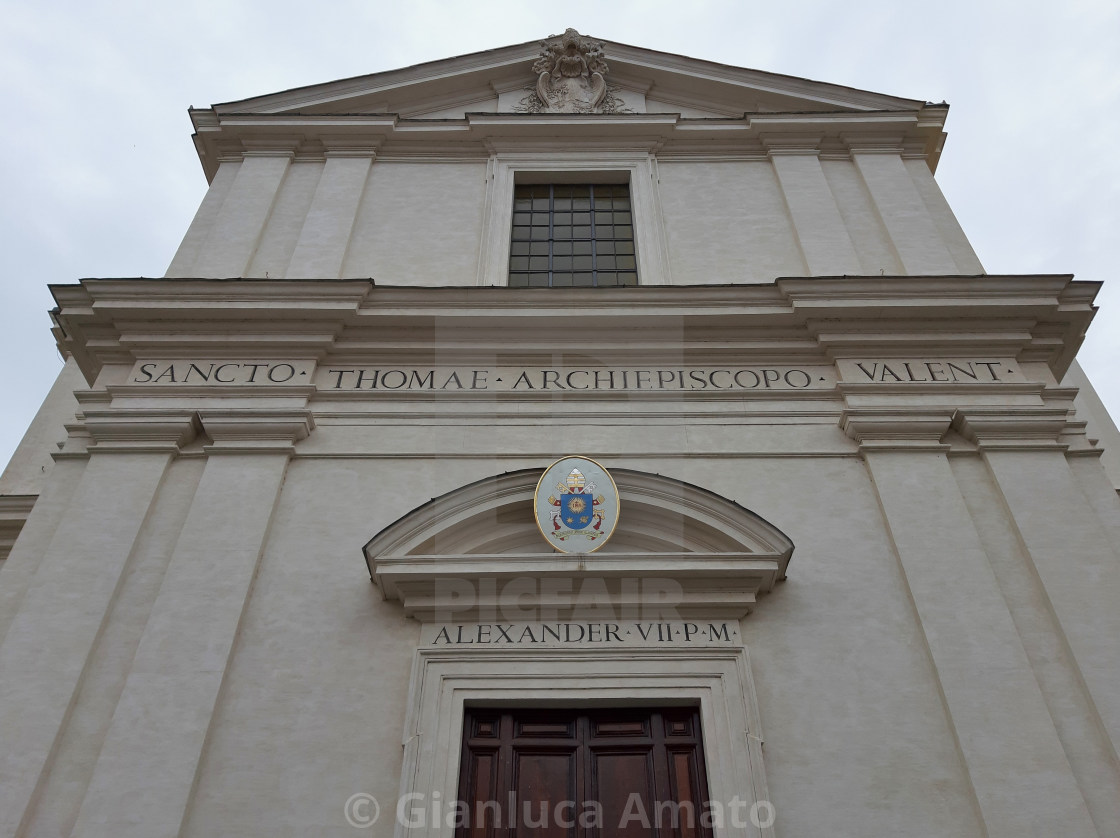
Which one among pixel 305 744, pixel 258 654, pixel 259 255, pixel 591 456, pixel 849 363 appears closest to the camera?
pixel 305 744

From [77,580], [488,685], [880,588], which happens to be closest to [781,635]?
[880,588]

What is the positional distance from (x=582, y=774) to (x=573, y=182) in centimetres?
771

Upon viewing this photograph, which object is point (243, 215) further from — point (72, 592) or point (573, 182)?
point (72, 592)

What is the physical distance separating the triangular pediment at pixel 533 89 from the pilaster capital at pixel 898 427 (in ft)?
17.4

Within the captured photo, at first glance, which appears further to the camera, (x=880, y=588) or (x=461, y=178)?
(x=461, y=178)

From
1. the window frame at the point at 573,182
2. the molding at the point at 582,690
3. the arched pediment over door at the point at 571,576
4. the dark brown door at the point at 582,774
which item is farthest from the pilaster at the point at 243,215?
the dark brown door at the point at 582,774

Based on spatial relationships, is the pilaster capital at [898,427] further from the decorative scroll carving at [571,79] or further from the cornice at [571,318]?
the decorative scroll carving at [571,79]

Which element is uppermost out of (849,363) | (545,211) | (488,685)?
(545,211)

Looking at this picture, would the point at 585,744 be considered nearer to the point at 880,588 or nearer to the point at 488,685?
the point at 488,685

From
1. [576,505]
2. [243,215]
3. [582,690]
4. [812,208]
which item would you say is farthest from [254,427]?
[812,208]

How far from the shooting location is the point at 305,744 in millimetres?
6773

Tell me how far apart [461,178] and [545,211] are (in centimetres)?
111

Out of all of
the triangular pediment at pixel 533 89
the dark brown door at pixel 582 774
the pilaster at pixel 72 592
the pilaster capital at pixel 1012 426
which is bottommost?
the dark brown door at pixel 582 774

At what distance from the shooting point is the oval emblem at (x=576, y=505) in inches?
307
